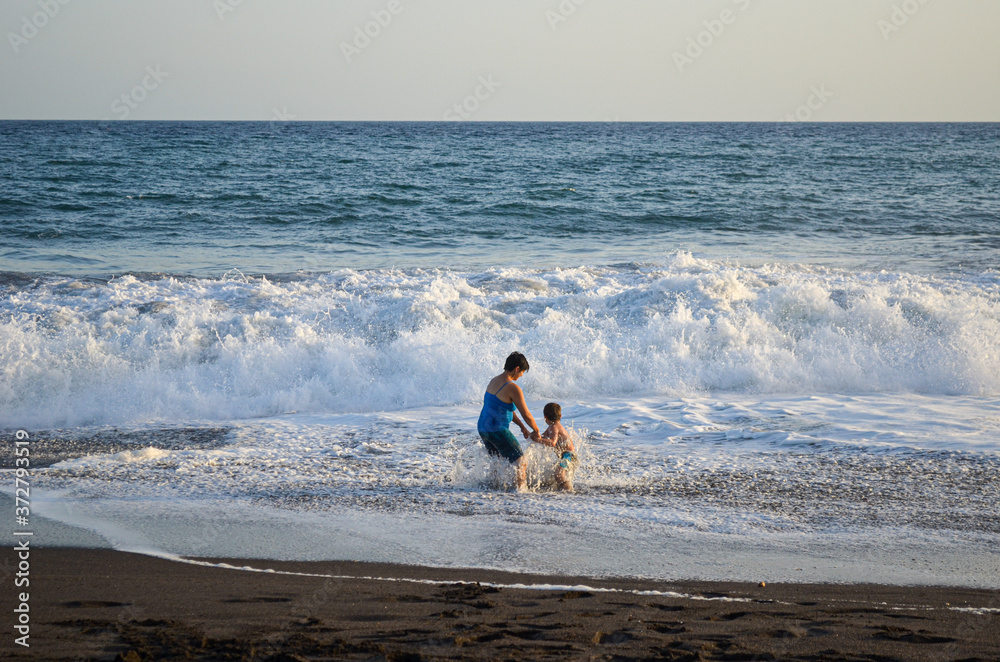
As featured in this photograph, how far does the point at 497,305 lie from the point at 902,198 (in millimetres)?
20493

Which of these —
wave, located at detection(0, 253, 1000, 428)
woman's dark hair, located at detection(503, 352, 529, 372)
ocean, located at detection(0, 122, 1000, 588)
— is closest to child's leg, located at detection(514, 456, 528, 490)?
ocean, located at detection(0, 122, 1000, 588)

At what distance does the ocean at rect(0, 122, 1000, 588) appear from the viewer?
558 cm

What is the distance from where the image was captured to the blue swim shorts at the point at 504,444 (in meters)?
6.58

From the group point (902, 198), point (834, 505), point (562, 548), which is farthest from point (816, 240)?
point (562, 548)

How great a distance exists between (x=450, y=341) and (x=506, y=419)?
A: 474 cm

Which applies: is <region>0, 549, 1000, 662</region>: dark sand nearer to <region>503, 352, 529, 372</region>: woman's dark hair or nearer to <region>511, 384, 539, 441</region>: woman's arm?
<region>511, 384, 539, 441</region>: woman's arm

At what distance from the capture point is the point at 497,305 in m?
12.9

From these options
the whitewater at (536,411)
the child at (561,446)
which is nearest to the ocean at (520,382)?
the whitewater at (536,411)

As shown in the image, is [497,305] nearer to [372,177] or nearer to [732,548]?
[732,548]

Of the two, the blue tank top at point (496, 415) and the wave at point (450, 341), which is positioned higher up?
the wave at point (450, 341)

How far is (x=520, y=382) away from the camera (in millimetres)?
10844
